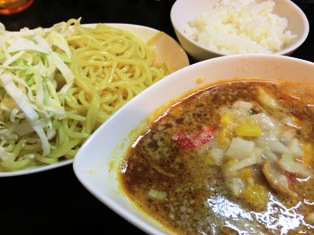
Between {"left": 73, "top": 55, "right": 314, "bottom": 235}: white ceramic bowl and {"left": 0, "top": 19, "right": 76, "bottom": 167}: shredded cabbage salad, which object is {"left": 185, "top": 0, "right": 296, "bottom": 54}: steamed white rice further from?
{"left": 0, "top": 19, "right": 76, "bottom": 167}: shredded cabbage salad

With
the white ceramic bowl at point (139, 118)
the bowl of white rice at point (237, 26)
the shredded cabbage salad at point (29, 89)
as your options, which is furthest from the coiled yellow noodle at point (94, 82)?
the white ceramic bowl at point (139, 118)

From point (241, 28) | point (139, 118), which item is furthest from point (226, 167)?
point (241, 28)

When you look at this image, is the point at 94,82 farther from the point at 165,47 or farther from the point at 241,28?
the point at 241,28

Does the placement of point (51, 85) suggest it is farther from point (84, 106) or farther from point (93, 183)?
point (93, 183)

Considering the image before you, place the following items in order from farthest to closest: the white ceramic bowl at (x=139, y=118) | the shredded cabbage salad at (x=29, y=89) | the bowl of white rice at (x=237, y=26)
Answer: the bowl of white rice at (x=237, y=26) → the shredded cabbage salad at (x=29, y=89) → the white ceramic bowl at (x=139, y=118)

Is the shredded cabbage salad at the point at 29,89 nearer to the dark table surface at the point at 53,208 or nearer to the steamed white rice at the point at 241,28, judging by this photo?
the dark table surface at the point at 53,208

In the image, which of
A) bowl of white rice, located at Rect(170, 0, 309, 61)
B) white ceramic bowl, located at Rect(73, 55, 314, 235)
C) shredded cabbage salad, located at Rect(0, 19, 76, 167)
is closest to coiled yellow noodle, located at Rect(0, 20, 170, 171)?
shredded cabbage salad, located at Rect(0, 19, 76, 167)

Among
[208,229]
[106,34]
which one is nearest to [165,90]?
[208,229]
